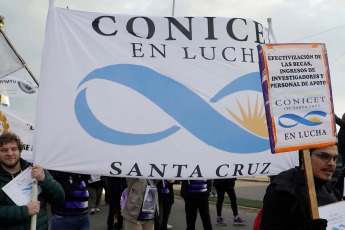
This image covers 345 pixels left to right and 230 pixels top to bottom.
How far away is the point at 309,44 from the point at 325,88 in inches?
11.5

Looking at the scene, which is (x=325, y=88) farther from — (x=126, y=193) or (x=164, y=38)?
(x=126, y=193)

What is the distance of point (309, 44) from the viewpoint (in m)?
2.54

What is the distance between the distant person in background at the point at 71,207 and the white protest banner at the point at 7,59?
4.09 feet

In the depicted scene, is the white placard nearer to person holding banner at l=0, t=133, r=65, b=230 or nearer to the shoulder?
person holding banner at l=0, t=133, r=65, b=230

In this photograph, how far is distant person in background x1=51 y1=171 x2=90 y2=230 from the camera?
4359 mm

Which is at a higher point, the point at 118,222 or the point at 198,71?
the point at 198,71

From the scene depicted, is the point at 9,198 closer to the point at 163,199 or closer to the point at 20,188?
the point at 20,188

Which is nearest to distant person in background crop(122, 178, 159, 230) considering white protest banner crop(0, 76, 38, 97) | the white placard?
the white placard

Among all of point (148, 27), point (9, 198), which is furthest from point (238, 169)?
point (9, 198)

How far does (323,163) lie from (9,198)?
2327 millimetres

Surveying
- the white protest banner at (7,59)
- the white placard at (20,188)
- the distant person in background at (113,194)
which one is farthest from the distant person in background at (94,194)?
the white placard at (20,188)

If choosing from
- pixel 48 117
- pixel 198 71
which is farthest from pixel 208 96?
pixel 48 117

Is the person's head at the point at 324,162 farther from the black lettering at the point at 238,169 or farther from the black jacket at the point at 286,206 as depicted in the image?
the black lettering at the point at 238,169

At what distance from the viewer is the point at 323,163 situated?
246cm
